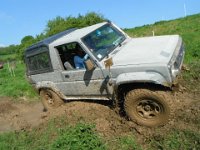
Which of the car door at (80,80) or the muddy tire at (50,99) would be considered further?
the muddy tire at (50,99)

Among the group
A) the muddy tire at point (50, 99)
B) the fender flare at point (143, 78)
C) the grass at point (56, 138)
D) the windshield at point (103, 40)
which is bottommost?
the grass at point (56, 138)

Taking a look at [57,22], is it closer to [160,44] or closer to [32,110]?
[32,110]

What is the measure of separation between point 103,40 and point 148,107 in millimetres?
2028

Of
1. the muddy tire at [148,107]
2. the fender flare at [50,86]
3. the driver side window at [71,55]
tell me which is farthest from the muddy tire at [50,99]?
the muddy tire at [148,107]

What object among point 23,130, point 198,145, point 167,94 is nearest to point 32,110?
point 23,130

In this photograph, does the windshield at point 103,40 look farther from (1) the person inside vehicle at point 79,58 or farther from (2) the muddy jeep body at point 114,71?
(1) the person inside vehicle at point 79,58

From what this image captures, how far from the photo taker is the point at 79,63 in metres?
7.52

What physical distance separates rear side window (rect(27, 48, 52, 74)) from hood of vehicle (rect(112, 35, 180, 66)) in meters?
1.81

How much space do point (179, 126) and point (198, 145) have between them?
2.43 ft

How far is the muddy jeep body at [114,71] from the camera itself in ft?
19.7

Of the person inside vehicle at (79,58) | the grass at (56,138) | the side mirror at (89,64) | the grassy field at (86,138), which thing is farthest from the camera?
the person inside vehicle at (79,58)

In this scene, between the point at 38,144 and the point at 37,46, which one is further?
the point at 37,46

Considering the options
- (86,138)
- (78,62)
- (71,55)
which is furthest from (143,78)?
(71,55)

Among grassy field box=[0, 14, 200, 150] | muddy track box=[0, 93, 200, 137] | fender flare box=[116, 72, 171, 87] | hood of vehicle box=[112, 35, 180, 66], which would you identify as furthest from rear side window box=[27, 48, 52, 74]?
fender flare box=[116, 72, 171, 87]
